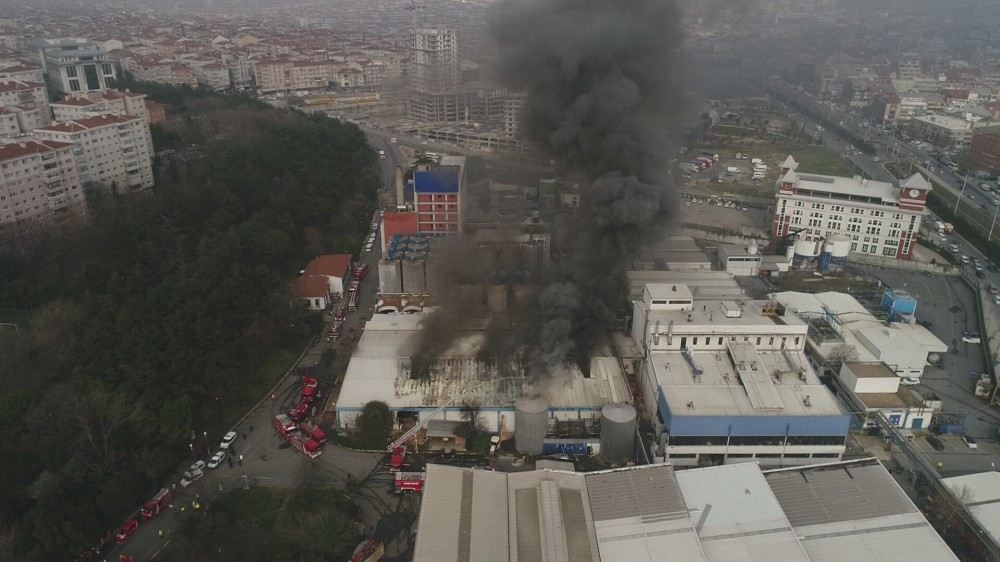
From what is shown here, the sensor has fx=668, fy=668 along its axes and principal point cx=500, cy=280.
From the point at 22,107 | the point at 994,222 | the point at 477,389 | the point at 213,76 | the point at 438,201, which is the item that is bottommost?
the point at 477,389

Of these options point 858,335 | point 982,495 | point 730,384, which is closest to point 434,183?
point 730,384

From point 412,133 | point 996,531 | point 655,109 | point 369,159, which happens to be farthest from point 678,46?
point 412,133

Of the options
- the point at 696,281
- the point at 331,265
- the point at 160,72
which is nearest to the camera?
the point at 696,281

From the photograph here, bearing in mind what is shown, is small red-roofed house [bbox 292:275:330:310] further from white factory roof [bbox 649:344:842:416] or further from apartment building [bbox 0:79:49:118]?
apartment building [bbox 0:79:49:118]

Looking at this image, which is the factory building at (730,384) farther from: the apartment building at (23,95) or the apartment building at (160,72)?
the apartment building at (160,72)

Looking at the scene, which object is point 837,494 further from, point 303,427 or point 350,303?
point 350,303

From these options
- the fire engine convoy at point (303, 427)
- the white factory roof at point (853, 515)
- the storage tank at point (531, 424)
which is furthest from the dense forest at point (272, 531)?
the white factory roof at point (853, 515)

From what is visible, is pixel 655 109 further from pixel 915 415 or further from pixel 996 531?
pixel 996 531
